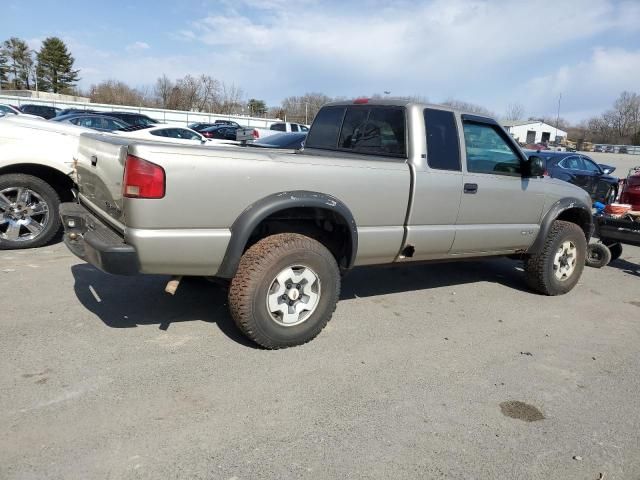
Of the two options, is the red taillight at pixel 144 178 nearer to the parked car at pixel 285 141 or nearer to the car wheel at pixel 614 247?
the car wheel at pixel 614 247

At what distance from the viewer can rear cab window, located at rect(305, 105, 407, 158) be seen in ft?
14.8

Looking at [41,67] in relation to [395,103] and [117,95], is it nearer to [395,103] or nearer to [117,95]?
[117,95]

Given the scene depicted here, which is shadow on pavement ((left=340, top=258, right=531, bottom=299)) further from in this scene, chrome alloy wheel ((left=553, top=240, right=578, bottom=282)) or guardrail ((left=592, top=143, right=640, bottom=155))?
guardrail ((left=592, top=143, right=640, bottom=155))

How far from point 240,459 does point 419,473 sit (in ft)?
2.95

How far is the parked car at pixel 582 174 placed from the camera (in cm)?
1152

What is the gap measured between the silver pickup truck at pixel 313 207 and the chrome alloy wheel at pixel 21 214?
1903 mm

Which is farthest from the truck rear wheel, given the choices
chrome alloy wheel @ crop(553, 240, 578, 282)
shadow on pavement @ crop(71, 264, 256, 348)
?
chrome alloy wheel @ crop(553, 240, 578, 282)

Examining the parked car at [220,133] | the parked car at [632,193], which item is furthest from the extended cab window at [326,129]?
the parked car at [220,133]

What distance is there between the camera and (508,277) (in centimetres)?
653

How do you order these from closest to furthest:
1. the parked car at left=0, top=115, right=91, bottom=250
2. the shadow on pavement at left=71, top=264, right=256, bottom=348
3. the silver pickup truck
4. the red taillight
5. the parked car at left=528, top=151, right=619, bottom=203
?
the red taillight < the silver pickup truck < the shadow on pavement at left=71, top=264, right=256, bottom=348 < the parked car at left=0, top=115, right=91, bottom=250 < the parked car at left=528, top=151, right=619, bottom=203

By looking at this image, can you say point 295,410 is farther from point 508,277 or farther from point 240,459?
point 508,277

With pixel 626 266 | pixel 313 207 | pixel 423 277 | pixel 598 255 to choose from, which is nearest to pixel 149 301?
pixel 313 207

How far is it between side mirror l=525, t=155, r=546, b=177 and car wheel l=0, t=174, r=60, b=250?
521 cm

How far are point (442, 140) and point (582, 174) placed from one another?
1019cm
